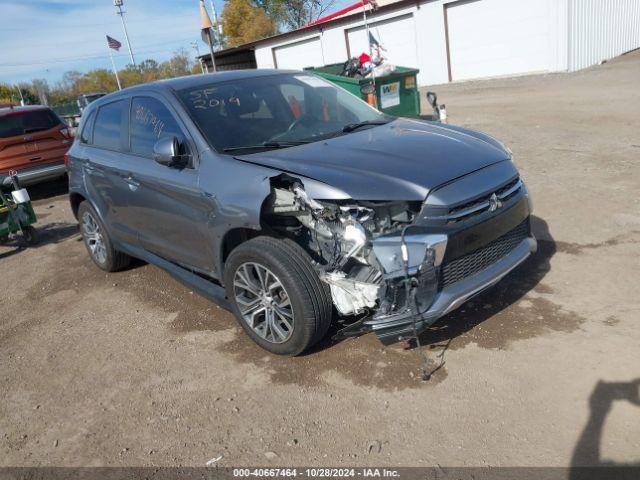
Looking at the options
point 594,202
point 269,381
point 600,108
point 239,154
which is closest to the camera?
point 269,381

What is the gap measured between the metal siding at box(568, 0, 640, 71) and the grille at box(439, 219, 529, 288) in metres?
18.0

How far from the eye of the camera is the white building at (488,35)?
19.2 m

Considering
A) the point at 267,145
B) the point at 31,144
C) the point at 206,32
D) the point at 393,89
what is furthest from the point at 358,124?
the point at 206,32

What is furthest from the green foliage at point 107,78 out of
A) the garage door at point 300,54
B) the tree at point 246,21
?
the garage door at point 300,54

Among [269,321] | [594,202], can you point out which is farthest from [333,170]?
[594,202]

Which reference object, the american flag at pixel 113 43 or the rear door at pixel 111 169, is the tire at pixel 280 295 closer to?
the rear door at pixel 111 169

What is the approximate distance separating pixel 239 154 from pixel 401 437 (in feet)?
6.98

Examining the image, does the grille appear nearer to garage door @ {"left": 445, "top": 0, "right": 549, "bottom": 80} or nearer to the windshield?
the windshield

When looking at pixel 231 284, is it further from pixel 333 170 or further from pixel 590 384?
pixel 590 384

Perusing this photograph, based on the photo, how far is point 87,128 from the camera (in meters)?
5.64

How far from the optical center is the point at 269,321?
12.2ft

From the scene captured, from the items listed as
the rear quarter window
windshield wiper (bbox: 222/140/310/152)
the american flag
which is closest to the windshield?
windshield wiper (bbox: 222/140/310/152)

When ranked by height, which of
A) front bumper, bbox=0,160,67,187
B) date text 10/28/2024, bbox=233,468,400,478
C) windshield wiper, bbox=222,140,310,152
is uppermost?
windshield wiper, bbox=222,140,310,152

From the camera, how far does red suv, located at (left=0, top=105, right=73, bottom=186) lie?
9.95 metres
